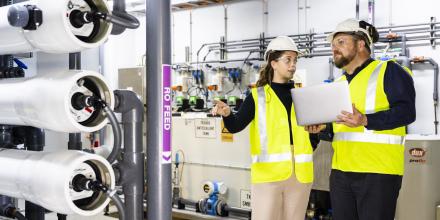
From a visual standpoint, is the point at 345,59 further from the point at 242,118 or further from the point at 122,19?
the point at 122,19

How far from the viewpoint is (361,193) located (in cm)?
211

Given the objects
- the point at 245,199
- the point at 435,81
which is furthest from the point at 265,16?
the point at 245,199

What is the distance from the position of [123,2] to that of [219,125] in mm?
3188

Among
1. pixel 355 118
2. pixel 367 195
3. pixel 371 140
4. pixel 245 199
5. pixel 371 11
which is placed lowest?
pixel 245 199

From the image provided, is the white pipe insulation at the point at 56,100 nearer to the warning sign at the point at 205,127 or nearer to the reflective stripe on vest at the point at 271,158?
the reflective stripe on vest at the point at 271,158

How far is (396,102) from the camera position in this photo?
6.70 ft

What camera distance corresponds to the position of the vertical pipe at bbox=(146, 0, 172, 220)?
3.98 feet

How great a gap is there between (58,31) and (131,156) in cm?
40

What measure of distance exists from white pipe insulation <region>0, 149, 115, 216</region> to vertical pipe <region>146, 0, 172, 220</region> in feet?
0.48

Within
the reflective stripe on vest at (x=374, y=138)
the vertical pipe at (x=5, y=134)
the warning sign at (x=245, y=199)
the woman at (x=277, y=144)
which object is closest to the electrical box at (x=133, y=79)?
the warning sign at (x=245, y=199)

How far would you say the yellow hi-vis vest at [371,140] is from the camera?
6.89ft

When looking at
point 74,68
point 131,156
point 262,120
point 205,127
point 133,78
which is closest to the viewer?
point 131,156

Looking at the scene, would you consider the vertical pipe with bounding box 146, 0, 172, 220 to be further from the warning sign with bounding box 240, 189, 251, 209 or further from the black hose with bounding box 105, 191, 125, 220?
the warning sign with bounding box 240, 189, 251, 209

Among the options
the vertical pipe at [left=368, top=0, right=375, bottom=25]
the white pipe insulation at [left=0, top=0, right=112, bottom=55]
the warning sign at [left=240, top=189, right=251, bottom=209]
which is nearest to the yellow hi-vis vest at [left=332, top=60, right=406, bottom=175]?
the white pipe insulation at [left=0, top=0, right=112, bottom=55]
